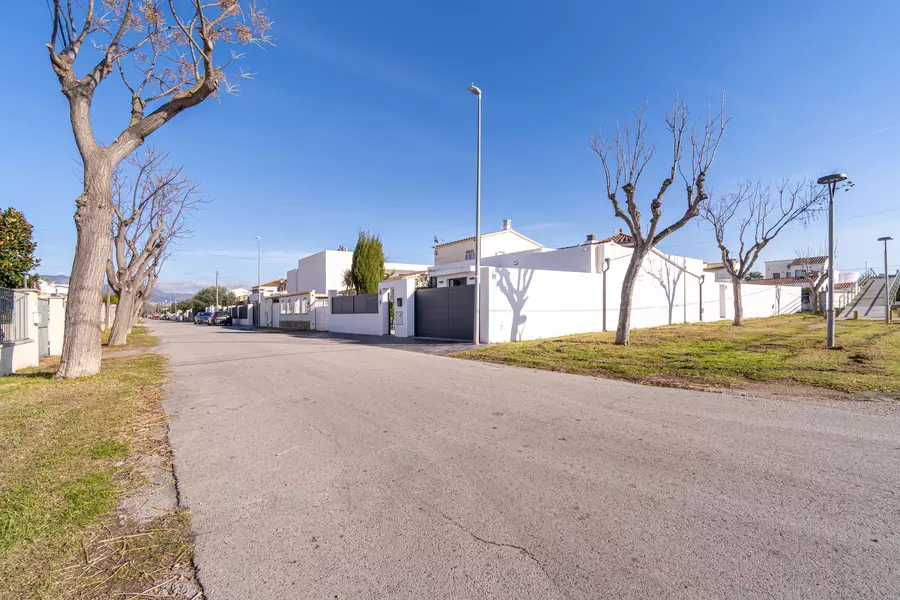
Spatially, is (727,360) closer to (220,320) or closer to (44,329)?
(44,329)

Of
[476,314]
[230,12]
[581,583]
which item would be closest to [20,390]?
[230,12]

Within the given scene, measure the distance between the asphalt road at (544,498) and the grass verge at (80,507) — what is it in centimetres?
30

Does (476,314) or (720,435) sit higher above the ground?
(476,314)

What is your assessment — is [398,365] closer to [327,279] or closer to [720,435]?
[720,435]

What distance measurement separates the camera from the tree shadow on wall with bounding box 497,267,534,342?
58.1 ft

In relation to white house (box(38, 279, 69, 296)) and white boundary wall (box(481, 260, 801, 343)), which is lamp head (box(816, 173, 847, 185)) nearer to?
white boundary wall (box(481, 260, 801, 343))

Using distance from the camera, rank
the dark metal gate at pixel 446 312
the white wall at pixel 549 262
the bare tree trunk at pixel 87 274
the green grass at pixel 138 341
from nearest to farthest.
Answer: the bare tree trunk at pixel 87 274 < the dark metal gate at pixel 446 312 < the green grass at pixel 138 341 < the white wall at pixel 549 262

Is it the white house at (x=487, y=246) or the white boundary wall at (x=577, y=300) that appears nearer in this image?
the white boundary wall at (x=577, y=300)

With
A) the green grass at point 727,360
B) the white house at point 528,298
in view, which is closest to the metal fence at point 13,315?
the green grass at point 727,360

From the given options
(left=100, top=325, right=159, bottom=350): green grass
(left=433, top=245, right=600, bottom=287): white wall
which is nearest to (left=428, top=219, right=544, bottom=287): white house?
(left=433, top=245, right=600, bottom=287): white wall

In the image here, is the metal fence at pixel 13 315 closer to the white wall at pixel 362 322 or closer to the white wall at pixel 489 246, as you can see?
the white wall at pixel 362 322

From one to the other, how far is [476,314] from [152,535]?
549 inches

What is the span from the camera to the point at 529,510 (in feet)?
10.7

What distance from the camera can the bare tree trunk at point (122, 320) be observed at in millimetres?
20234
